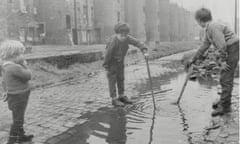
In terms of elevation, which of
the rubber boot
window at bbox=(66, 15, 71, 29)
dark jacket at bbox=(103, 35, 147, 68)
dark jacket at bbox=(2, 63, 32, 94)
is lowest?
the rubber boot

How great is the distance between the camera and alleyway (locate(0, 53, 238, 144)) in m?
4.57

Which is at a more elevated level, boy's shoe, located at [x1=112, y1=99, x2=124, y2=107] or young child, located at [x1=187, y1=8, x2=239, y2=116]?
young child, located at [x1=187, y1=8, x2=239, y2=116]

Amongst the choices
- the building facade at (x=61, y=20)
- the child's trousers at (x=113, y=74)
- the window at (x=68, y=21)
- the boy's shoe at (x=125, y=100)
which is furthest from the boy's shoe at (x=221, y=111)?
the window at (x=68, y=21)

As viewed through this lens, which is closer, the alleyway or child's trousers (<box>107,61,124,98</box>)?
the alleyway

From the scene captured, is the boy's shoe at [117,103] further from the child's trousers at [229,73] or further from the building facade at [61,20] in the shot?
the building facade at [61,20]

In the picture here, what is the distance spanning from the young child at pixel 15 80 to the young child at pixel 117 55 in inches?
98.9

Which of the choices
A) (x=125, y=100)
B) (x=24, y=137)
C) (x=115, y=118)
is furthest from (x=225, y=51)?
(x=24, y=137)

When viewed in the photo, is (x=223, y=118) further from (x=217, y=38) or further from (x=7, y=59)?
(x=7, y=59)

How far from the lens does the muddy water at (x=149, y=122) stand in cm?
450

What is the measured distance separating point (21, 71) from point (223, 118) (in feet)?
11.3

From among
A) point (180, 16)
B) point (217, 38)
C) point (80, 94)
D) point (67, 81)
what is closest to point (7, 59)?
point (217, 38)

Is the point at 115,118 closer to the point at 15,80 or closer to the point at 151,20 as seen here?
the point at 15,80

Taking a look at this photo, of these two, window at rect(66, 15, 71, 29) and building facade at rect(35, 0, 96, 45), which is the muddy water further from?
window at rect(66, 15, 71, 29)

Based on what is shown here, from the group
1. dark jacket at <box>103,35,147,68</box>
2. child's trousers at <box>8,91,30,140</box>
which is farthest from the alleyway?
dark jacket at <box>103,35,147,68</box>
